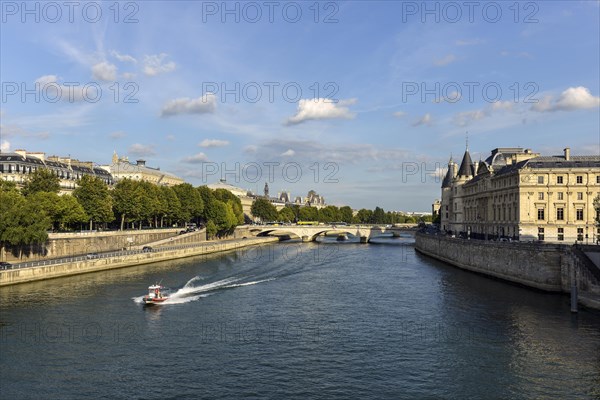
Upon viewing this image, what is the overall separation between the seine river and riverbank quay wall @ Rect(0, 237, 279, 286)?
215cm

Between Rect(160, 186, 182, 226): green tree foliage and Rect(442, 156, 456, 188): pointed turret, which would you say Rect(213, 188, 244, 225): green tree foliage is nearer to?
Rect(160, 186, 182, 226): green tree foliage

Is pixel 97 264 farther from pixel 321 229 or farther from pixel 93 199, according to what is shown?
pixel 321 229

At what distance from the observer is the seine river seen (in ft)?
88.2

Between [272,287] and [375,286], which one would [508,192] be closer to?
[375,286]

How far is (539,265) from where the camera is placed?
2124 inches

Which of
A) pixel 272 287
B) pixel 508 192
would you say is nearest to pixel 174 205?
pixel 272 287

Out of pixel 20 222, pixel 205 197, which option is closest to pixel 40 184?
pixel 20 222

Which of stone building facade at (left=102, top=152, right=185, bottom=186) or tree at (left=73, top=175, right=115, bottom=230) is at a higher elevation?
stone building facade at (left=102, top=152, right=185, bottom=186)

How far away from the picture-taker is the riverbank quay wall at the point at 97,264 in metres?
55.2

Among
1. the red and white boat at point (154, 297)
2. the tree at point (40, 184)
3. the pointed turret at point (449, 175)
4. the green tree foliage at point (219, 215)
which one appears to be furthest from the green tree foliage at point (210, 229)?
the red and white boat at point (154, 297)

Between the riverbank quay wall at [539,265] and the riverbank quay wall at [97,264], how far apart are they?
48.3 m

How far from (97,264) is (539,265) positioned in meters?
54.2

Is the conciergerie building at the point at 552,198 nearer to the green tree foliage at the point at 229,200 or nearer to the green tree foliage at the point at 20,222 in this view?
the green tree foliage at the point at 20,222

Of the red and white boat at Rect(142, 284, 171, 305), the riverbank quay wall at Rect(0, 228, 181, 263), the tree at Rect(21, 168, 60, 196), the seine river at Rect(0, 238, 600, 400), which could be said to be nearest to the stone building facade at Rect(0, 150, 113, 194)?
the tree at Rect(21, 168, 60, 196)
